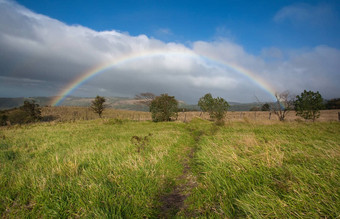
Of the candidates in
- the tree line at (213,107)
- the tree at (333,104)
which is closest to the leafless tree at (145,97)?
the tree line at (213,107)

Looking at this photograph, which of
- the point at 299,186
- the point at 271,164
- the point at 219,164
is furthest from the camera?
the point at 219,164

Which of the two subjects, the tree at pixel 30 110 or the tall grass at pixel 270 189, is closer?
the tall grass at pixel 270 189

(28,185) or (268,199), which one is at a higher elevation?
(268,199)

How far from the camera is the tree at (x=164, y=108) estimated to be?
29.0 meters

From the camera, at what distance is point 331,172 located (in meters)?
2.56

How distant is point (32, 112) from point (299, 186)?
1786 inches

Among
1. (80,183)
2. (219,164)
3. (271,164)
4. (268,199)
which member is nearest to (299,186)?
(268,199)

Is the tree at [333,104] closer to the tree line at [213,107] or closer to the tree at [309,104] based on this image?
the tree line at [213,107]

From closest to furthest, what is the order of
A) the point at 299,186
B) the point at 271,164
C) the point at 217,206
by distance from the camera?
the point at 299,186 < the point at 217,206 < the point at 271,164

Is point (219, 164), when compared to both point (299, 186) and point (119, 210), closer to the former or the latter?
point (299, 186)

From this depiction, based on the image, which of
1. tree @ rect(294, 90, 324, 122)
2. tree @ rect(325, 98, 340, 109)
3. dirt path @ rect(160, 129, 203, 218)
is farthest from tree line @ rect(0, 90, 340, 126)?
tree @ rect(325, 98, 340, 109)

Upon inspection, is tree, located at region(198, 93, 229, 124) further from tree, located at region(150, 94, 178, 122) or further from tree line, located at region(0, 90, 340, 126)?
tree, located at region(150, 94, 178, 122)

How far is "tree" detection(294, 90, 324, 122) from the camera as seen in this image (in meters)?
25.3

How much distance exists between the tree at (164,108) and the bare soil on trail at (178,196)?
24.4 meters
